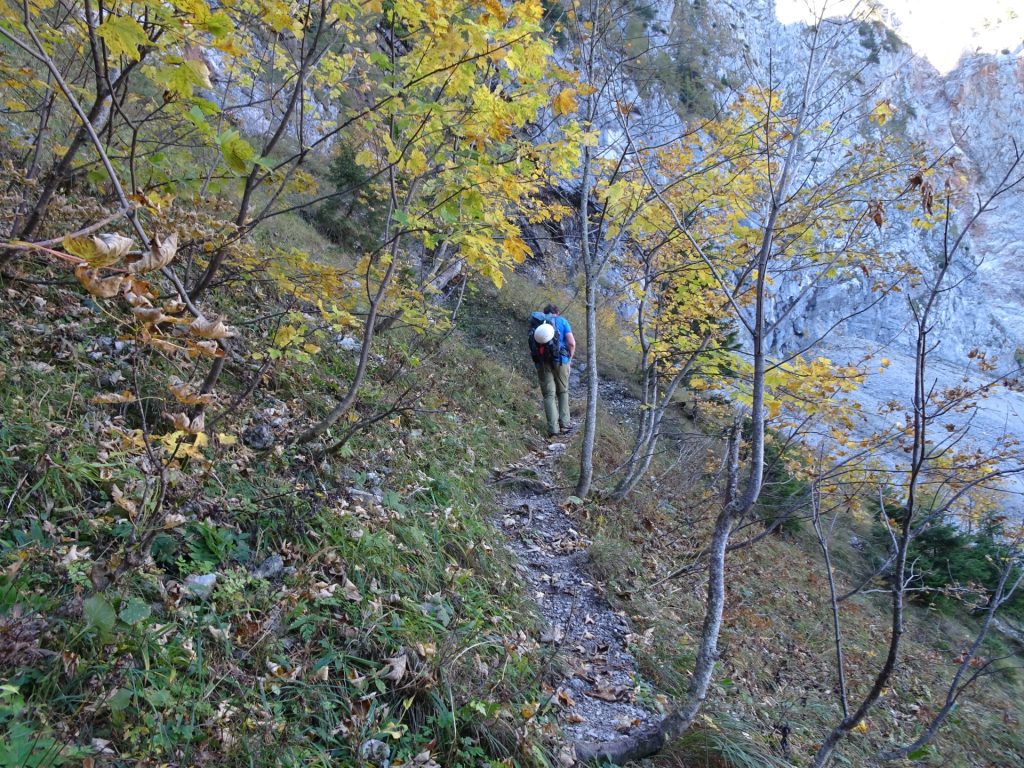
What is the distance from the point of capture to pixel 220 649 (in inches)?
101

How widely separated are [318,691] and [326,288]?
2.32 metres

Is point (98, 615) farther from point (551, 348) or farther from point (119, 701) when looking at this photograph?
point (551, 348)

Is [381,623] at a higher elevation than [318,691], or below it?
higher

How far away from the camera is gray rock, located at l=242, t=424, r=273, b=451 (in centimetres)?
412

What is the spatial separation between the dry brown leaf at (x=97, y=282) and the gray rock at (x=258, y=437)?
10.1 feet

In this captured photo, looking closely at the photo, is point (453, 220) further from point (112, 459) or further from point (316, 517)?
point (112, 459)

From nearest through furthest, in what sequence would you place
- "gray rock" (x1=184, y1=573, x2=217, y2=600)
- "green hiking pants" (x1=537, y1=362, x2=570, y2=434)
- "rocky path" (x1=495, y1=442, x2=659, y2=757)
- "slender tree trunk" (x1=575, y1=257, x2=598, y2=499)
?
"gray rock" (x1=184, y1=573, x2=217, y2=600)
"rocky path" (x1=495, y1=442, x2=659, y2=757)
"slender tree trunk" (x1=575, y1=257, x2=598, y2=499)
"green hiking pants" (x1=537, y1=362, x2=570, y2=434)

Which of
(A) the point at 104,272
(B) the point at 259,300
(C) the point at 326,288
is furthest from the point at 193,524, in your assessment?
(B) the point at 259,300

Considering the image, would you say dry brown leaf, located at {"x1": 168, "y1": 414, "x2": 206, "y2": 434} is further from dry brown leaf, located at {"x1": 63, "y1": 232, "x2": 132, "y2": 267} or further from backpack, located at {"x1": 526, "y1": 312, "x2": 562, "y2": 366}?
backpack, located at {"x1": 526, "y1": 312, "x2": 562, "y2": 366}

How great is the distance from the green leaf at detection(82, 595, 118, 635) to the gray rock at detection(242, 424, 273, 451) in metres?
1.85

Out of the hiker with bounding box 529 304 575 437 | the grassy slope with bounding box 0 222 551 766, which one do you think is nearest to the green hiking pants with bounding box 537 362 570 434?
the hiker with bounding box 529 304 575 437

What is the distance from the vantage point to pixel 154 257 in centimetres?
132

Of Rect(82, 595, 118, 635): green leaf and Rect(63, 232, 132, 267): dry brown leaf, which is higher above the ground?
Rect(63, 232, 132, 267): dry brown leaf

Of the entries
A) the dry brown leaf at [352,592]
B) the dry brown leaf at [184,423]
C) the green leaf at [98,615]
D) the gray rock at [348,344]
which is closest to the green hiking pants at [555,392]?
the gray rock at [348,344]
